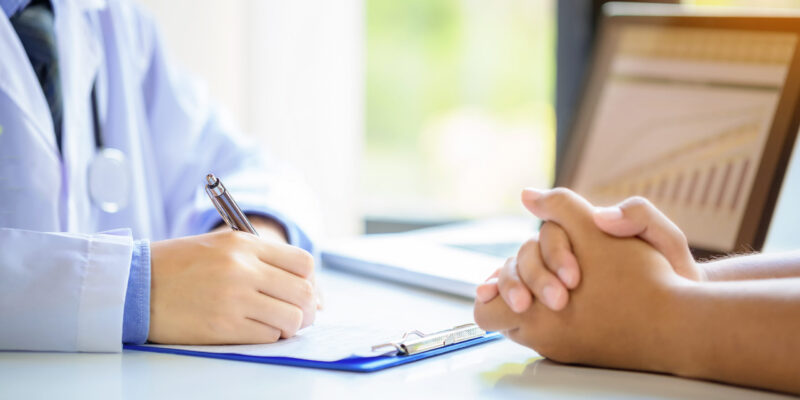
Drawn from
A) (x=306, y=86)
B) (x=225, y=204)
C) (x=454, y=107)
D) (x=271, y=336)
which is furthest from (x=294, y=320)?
(x=454, y=107)

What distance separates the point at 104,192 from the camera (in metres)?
1.01

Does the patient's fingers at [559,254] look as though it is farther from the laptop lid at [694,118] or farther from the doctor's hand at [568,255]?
the laptop lid at [694,118]

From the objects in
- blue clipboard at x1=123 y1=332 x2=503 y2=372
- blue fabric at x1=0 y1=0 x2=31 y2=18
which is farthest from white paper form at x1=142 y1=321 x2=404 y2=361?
blue fabric at x1=0 y1=0 x2=31 y2=18

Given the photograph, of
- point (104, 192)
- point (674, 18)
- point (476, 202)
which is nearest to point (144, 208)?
point (104, 192)

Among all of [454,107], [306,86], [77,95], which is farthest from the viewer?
[454,107]

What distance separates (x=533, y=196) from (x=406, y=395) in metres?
0.19

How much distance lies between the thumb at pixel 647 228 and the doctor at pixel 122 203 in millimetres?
245

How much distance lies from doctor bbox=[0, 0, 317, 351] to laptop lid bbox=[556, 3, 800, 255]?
0.44 metres

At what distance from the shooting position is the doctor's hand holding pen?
621 millimetres

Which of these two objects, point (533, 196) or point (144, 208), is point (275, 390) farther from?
point (144, 208)

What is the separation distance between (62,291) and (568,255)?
1.24 ft

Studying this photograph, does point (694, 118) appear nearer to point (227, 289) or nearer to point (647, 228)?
point (647, 228)

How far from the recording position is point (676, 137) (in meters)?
1.07

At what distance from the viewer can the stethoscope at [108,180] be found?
998 millimetres
